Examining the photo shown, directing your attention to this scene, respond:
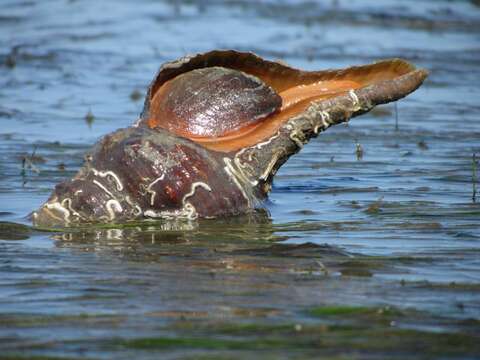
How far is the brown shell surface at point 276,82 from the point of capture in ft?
19.2

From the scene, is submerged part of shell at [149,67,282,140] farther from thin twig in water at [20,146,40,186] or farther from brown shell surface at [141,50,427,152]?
thin twig in water at [20,146,40,186]

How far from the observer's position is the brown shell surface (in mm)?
5855

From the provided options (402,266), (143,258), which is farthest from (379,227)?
(143,258)

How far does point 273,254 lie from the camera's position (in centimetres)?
484

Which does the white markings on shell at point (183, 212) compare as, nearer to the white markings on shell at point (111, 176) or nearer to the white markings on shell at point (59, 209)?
the white markings on shell at point (111, 176)

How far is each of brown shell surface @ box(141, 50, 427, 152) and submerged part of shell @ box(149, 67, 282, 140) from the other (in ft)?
0.04

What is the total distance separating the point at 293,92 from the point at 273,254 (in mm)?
1698

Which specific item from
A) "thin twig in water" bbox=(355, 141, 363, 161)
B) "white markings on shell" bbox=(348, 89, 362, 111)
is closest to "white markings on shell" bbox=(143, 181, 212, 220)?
"white markings on shell" bbox=(348, 89, 362, 111)

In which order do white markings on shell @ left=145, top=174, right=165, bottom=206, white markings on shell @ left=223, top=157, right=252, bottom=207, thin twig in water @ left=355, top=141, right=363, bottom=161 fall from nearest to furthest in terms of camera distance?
white markings on shell @ left=145, top=174, right=165, bottom=206 → white markings on shell @ left=223, top=157, right=252, bottom=207 → thin twig in water @ left=355, top=141, right=363, bottom=161

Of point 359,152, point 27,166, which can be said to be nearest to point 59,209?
point 27,166

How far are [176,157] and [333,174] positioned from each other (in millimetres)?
1965

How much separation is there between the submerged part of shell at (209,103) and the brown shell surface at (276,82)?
0.01 m

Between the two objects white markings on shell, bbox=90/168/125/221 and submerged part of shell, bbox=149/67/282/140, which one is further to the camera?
submerged part of shell, bbox=149/67/282/140

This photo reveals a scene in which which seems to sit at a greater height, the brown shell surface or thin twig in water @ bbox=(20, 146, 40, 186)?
the brown shell surface
